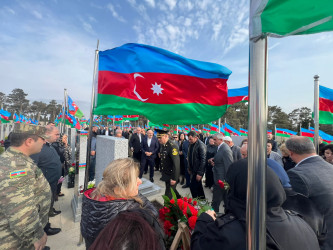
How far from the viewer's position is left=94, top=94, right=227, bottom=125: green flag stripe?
2596 mm

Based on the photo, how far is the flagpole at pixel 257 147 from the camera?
0.77 metres

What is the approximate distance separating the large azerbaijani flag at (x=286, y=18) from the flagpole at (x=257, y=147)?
0.05 meters

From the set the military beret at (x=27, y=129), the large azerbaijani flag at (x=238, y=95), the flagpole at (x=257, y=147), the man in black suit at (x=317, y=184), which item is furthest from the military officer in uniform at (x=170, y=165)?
the flagpole at (x=257, y=147)

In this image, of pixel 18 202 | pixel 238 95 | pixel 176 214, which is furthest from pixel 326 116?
pixel 18 202

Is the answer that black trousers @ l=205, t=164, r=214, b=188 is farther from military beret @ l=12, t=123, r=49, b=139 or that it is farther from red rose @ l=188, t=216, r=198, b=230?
military beret @ l=12, t=123, r=49, b=139

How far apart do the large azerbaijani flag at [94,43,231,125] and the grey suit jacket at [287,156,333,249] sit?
118cm

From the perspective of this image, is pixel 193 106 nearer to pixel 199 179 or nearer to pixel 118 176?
pixel 118 176

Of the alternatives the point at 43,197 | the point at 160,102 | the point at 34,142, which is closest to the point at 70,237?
the point at 43,197

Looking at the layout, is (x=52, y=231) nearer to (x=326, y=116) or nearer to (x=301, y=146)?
(x=301, y=146)

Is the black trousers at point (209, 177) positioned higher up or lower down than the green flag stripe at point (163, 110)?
lower down

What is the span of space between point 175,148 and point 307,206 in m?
3.20

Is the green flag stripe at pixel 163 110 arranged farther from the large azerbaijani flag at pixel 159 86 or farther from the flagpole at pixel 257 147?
the flagpole at pixel 257 147

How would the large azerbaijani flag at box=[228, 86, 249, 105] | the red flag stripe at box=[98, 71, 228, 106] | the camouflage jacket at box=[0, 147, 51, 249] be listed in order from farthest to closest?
the large azerbaijani flag at box=[228, 86, 249, 105], the red flag stripe at box=[98, 71, 228, 106], the camouflage jacket at box=[0, 147, 51, 249]

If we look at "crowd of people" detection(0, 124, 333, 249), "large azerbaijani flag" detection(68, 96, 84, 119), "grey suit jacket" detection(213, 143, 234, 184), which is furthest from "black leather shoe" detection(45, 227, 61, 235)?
"large azerbaijani flag" detection(68, 96, 84, 119)
